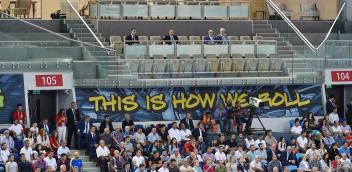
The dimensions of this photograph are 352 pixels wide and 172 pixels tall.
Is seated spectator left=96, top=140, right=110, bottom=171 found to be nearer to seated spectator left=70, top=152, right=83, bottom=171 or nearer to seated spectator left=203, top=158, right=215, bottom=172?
seated spectator left=70, top=152, right=83, bottom=171

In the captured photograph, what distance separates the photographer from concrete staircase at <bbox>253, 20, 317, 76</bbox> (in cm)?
4788

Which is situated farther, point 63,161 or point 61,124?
point 61,124

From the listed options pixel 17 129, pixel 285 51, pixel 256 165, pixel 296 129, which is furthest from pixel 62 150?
pixel 285 51

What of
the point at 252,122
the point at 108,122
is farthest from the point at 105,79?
the point at 252,122

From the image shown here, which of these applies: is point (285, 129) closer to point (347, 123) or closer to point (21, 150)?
point (347, 123)

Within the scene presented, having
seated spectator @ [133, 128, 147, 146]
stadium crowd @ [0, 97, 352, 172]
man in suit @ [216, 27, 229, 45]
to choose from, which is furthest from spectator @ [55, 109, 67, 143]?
man in suit @ [216, 27, 229, 45]

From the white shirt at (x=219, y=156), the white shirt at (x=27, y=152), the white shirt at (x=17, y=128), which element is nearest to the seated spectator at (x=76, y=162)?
the white shirt at (x=27, y=152)

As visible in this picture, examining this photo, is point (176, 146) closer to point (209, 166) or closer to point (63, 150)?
point (209, 166)

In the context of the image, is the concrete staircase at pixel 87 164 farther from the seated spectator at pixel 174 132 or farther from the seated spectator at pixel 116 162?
the seated spectator at pixel 174 132

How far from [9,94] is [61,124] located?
198 cm

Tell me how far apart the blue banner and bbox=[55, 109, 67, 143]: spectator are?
136 centimetres

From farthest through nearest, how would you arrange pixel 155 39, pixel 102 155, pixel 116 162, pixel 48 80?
pixel 155 39
pixel 48 80
pixel 102 155
pixel 116 162

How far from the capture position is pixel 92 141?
4203 centimetres

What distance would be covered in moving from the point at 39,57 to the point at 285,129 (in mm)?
8988
